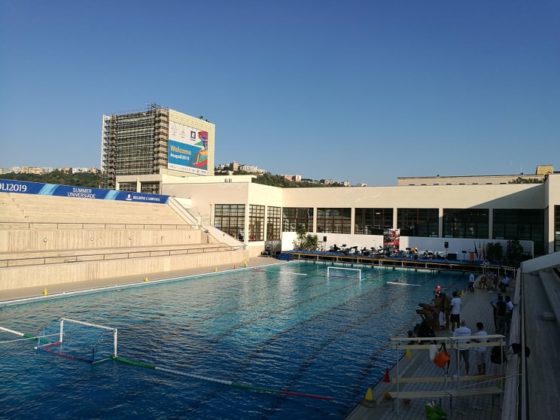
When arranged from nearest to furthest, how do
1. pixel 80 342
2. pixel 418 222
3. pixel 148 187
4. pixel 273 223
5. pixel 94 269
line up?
1. pixel 80 342
2. pixel 94 269
3. pixel 418 222
4. pixel 273 223
5. pixel 148 187

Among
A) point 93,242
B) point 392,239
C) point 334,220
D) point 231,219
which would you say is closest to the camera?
point 93,242

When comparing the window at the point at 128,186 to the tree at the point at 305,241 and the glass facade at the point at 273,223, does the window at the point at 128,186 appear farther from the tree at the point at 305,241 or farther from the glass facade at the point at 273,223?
the tree at the point at 305,241

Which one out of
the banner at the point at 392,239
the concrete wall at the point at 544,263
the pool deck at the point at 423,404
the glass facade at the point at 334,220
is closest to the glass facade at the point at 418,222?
the banner at the point at 392,239

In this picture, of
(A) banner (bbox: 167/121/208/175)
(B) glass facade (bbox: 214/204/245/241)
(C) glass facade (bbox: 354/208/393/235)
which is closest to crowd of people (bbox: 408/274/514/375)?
(C) glass facade (bbox: 354/208/393/235)

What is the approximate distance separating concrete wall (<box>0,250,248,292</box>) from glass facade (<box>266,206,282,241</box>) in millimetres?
12200

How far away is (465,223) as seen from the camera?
134ft

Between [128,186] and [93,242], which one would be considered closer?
[93,242]

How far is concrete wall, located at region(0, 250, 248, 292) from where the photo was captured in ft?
72.2

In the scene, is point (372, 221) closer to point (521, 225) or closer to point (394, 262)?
point (394, 262)

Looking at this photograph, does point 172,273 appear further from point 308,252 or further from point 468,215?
point 468,215

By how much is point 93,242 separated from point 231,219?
57.2 feet

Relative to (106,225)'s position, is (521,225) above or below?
above

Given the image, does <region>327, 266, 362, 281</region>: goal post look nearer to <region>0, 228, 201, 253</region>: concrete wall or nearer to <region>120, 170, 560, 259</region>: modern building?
<region>120, 170, 560, 259</region>: modern building

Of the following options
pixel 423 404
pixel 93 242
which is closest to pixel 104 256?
pixel 93 242
